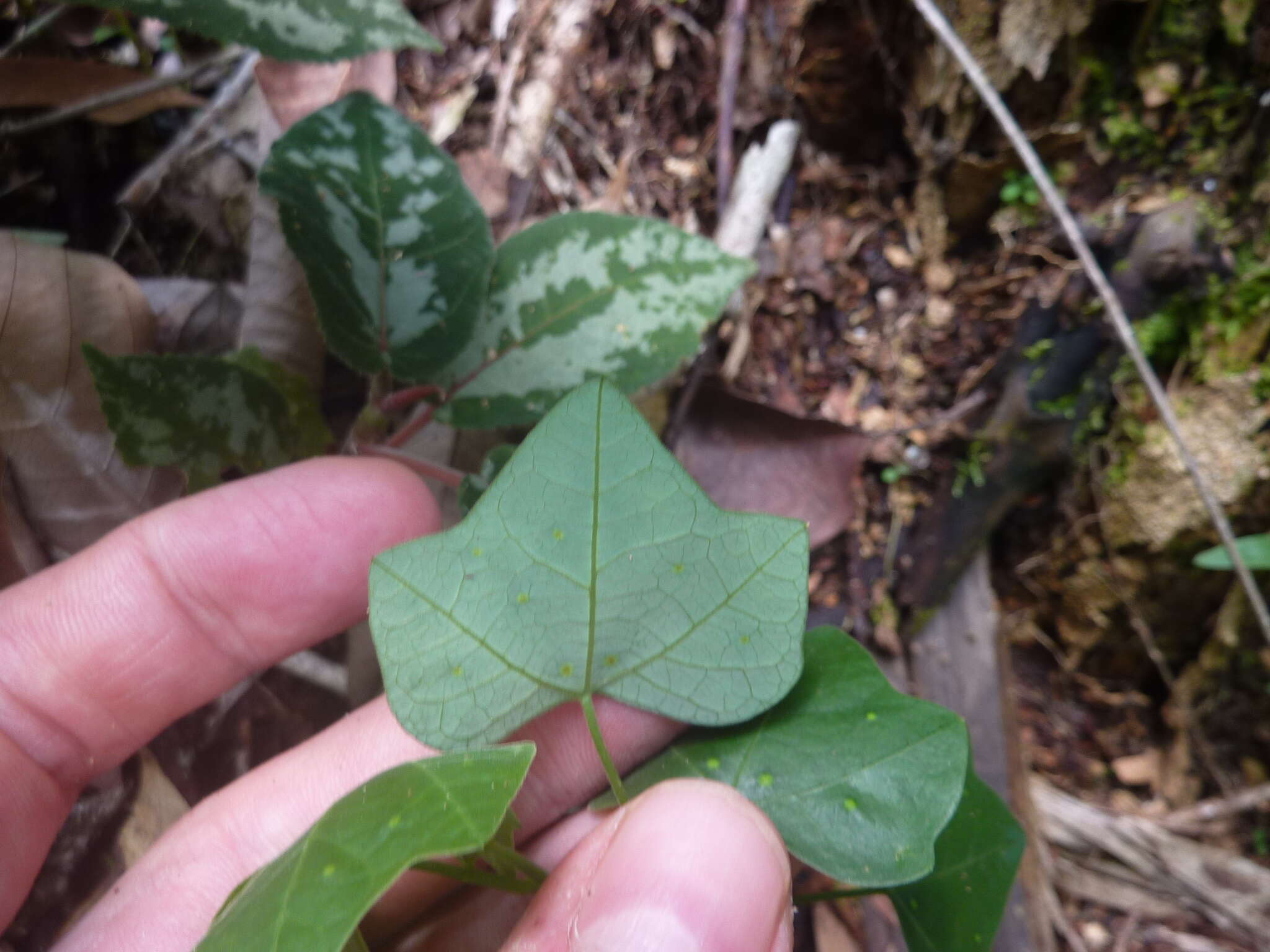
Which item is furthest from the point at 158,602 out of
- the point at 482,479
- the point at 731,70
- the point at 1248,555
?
the point at 1248,555

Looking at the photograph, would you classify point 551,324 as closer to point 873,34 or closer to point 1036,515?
point 873,34

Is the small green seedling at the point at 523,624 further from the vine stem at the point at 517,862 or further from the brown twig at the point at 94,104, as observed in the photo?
the brown twig at the point at 94,104

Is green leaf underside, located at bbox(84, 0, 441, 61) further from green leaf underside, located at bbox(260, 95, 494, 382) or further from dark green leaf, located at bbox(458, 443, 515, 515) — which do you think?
dark green leaf, located at bbox(458, 443, 515, 515)

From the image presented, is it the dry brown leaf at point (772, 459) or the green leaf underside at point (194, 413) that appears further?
the dry brown leaf at point (772, 459)

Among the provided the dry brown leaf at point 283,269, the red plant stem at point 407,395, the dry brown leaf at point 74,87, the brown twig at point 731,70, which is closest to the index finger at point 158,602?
the red plant stem at point 407,395

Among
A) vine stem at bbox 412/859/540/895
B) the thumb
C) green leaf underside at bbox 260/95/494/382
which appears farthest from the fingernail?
green leaf underside at bbox 260/95/494/382

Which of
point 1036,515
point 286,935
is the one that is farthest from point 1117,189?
point 286,935
